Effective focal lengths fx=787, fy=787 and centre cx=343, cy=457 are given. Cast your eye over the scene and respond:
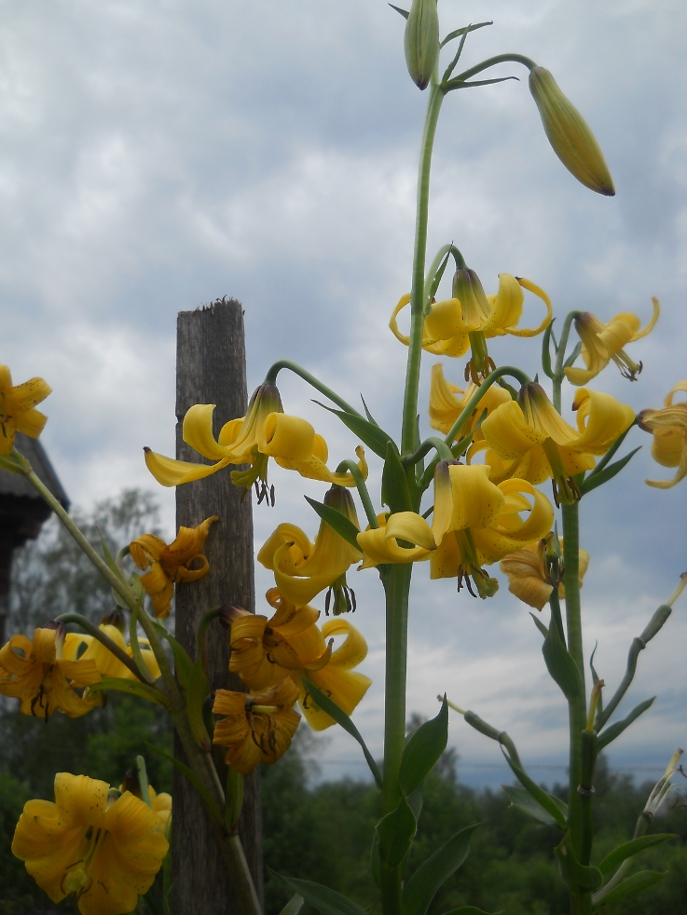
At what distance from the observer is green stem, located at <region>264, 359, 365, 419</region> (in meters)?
0.95

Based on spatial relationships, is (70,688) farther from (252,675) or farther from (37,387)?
(37,387)

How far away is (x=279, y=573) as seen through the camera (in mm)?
826

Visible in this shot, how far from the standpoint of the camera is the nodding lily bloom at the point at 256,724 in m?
0.96

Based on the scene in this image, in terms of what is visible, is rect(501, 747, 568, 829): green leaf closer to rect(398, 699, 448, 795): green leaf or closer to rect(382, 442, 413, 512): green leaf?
rect(398, 699, 448, 795): green leaf

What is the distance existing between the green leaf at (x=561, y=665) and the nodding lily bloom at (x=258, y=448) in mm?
327

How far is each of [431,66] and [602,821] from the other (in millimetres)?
3192

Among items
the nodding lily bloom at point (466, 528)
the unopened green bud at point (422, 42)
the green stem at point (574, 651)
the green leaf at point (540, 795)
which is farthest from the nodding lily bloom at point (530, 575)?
the unopened green bud at point (422, 42)

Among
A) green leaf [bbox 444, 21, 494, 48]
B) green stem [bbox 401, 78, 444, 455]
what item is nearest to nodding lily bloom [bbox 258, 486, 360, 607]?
green stem [bbox 401, 78, 444, 455]

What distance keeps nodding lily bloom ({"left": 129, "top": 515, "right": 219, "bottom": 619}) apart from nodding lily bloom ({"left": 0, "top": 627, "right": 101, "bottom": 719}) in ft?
0.44

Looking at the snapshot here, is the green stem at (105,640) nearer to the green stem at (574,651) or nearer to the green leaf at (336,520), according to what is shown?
the green leaf at (336,520)

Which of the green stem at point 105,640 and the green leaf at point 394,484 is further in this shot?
the green stem at point 105,640

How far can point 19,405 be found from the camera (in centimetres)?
114

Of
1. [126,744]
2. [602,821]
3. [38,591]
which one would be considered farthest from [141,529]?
[602,821]

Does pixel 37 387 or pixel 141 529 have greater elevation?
pixel 141 529
